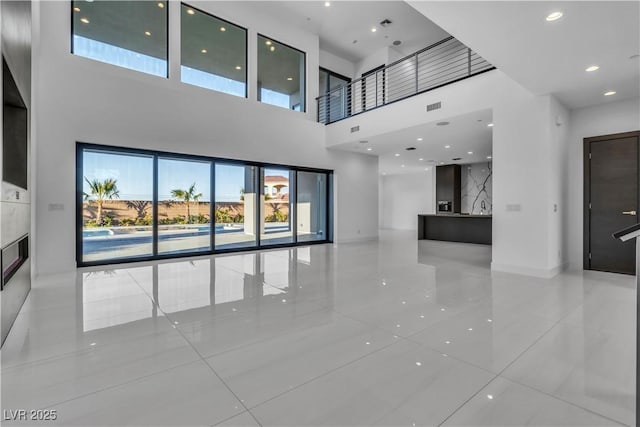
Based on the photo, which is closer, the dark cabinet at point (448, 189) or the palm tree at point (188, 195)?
the palm tree at point (188, 195)

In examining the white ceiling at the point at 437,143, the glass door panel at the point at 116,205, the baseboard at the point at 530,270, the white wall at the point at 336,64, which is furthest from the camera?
the white wall at the point at 336,64

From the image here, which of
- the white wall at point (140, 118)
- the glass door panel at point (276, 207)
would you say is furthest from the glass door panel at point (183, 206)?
the glass door panel at point (276, 207)

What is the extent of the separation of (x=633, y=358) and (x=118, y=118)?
787cm

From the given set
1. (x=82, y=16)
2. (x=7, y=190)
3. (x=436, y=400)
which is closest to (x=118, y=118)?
(x=82, y=16)

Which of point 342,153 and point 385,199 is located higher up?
point 342,153

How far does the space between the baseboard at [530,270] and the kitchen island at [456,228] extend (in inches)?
141

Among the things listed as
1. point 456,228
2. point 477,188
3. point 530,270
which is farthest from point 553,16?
point 477,188

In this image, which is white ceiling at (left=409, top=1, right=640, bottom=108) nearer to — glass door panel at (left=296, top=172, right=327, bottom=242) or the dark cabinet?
glass door panel at (left=296, top=172, right=327, bottom=242)

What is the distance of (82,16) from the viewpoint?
5.89m

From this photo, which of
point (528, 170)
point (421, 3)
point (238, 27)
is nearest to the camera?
point (421, 3)

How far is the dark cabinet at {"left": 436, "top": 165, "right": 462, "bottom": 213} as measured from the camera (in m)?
12.2

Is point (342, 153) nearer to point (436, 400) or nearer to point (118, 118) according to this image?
point (118, 118)

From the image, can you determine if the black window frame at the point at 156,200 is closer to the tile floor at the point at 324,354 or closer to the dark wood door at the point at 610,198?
the tile floor at the point at 324,354

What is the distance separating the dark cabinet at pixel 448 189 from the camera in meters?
12.2
